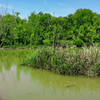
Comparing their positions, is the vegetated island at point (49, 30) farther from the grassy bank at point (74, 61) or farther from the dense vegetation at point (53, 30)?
the grassy bank at point (74, 61)

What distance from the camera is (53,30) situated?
740 inches

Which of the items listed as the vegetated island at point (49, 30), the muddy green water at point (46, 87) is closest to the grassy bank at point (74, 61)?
the muddy green water at point (46, 87)

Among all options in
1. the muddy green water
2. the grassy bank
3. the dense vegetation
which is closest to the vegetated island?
the dense vegetation

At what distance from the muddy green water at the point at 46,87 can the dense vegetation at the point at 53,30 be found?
1204 cm

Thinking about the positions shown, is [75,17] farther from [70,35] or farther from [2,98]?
[2,98]

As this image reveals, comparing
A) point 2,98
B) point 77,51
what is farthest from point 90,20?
point 2,98

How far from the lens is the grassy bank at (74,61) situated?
5.54 metres

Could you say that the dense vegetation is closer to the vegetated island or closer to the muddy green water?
the vegetated island

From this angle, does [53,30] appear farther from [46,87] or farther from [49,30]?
[46,87]

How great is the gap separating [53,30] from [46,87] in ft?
47.3

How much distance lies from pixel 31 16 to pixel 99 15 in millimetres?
8681

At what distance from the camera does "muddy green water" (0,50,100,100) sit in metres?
4.09

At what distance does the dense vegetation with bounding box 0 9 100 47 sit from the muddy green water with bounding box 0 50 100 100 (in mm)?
12043

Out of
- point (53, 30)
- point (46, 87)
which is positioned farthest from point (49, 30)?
point (46, 87)
